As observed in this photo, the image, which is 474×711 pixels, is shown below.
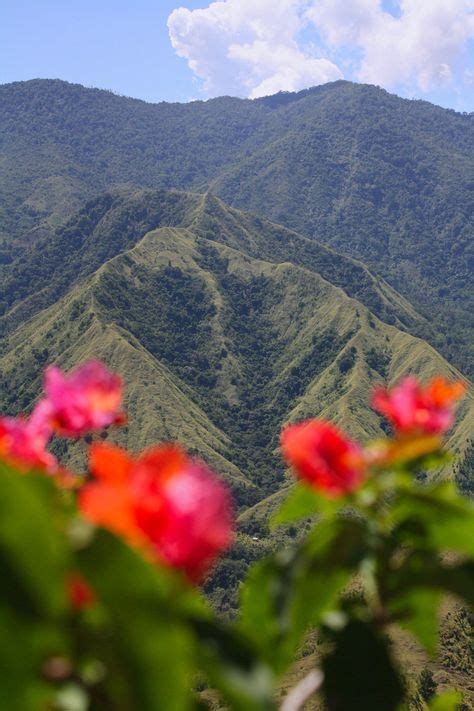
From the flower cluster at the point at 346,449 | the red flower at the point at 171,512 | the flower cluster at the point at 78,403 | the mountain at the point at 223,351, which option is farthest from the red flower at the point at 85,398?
the mountain at the point at 223,351

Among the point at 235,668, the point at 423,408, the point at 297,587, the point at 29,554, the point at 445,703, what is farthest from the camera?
the point at 445,703

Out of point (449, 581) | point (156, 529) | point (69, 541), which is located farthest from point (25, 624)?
point (449, 581)

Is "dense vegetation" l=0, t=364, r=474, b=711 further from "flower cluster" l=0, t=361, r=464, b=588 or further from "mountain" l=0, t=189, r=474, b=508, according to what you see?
"mountain" l=0, t=189, r=474, b=508

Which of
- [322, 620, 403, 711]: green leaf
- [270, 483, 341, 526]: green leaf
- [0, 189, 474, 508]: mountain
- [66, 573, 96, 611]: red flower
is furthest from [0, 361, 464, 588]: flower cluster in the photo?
[0, 189, 474, 508]: mountain

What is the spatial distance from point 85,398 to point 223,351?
575 ft

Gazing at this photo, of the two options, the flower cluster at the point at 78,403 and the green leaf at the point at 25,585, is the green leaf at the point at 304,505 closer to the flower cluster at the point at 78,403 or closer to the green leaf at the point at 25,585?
the flower cluster at the point at 78,403

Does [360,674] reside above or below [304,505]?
below

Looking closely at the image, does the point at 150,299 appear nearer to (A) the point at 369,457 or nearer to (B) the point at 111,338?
(B) the point at 111,338

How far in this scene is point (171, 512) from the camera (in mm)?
1102

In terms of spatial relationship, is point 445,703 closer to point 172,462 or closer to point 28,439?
point 28,439

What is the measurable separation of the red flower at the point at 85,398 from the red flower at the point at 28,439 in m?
0.06

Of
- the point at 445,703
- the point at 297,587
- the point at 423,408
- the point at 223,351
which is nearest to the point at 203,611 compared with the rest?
the point at 297,587

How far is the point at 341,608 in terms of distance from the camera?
1700 mm

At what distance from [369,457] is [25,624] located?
2.96ft
